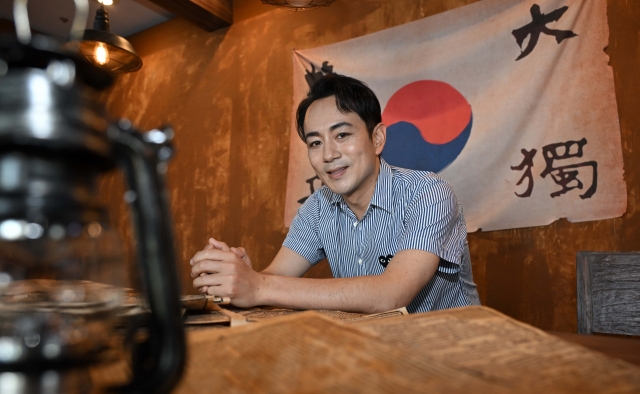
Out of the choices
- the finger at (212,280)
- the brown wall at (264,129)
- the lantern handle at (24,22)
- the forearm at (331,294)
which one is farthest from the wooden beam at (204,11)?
the lantern handle at (24,22)

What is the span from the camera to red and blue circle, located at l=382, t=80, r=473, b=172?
9.31ft

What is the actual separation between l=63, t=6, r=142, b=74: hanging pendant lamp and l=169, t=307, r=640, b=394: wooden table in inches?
103

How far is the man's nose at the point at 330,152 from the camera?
6.29 feet

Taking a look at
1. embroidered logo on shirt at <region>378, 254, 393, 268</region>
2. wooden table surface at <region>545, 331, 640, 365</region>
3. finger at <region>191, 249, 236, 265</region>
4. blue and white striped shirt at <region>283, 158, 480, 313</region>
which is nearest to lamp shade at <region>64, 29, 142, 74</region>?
blue and white striped shirt at <region>283, 158, 480, 313</region>

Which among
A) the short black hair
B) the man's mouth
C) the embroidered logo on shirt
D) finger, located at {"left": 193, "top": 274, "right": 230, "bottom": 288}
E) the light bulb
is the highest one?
the light bulb

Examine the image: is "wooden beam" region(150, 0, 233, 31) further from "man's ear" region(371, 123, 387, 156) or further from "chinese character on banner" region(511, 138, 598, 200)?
"chinese character on banner" region(511, 138, 598, 200)

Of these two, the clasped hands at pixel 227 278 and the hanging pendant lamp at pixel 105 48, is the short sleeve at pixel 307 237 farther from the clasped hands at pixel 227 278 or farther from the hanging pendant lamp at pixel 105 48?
the hanging pendant lamp at pixel 105 48

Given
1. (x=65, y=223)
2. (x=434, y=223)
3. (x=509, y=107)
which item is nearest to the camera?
(x=65, y=223)

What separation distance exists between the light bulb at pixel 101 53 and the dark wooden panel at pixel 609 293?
9.20 feet

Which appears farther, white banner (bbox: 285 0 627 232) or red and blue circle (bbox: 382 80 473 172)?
red and blue circle (bbox: 382 80 473 172)

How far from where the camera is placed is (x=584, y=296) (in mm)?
1320

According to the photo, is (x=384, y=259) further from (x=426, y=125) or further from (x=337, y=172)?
(x=426, y=125)

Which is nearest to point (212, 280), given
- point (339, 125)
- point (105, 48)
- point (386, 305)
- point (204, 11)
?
point (386, 305)

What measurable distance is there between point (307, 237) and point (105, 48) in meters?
1.85
